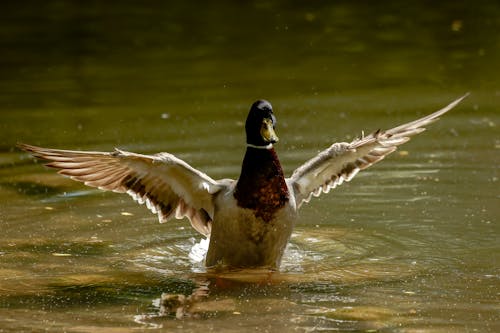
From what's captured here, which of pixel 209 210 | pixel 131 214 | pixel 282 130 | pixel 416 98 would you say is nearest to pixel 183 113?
pixel 282 130

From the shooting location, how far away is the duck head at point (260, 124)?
7.30 meters

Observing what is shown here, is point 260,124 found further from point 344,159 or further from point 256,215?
point 344,159

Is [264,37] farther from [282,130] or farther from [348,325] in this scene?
[348,325]

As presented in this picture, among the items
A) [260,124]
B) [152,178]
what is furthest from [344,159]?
[152,178]

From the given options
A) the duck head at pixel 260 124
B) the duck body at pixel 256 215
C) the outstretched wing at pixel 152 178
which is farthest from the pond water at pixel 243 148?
the duck head at pixel 260 124

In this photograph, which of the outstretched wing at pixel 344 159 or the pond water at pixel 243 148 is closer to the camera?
the pond water at pixel 243 148

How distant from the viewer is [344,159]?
26.1 feet

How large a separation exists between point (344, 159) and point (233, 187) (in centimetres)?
91

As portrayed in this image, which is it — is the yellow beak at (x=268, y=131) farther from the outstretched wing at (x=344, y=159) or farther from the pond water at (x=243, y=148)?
the pond water at (x=243, y=148)

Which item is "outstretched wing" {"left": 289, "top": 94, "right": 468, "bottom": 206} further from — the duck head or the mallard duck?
the duck head

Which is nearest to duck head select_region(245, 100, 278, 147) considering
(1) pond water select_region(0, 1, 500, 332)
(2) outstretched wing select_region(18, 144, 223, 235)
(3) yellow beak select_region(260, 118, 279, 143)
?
(3) yellow beak select_region(260, 118, 279, 143)

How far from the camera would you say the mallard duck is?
23.9ft

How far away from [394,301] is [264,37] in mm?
10044

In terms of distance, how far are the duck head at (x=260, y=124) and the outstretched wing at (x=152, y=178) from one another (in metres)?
0.42
